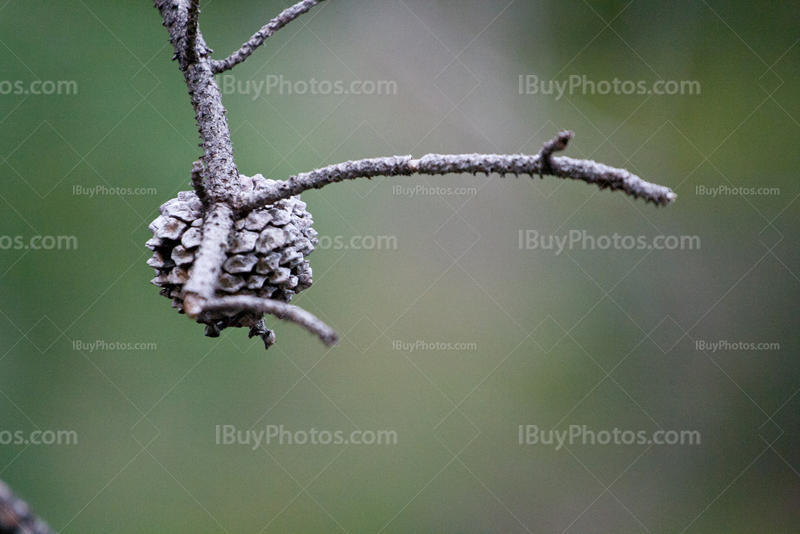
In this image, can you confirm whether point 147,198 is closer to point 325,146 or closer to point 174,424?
point 325,146

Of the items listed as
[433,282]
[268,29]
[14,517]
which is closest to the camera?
[14,517]

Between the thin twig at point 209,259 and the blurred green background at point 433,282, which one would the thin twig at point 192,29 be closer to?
the thin twig at point 209,259

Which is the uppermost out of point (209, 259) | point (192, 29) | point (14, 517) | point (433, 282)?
point (433, 282)

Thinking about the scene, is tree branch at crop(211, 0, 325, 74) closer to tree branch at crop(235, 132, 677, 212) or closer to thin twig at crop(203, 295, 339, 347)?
tree branch at crop(235, 132, 677, 212)

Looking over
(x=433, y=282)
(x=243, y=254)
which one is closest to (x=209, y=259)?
(x=243, y=254)

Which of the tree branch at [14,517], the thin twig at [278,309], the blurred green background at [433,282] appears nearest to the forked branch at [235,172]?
the thin twig at [278,309]

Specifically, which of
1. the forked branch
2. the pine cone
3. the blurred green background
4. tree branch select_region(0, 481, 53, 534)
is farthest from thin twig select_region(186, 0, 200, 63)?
the blurred green background

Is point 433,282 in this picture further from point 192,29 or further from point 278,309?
point 278,309

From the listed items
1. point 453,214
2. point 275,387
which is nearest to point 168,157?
point 275,387
